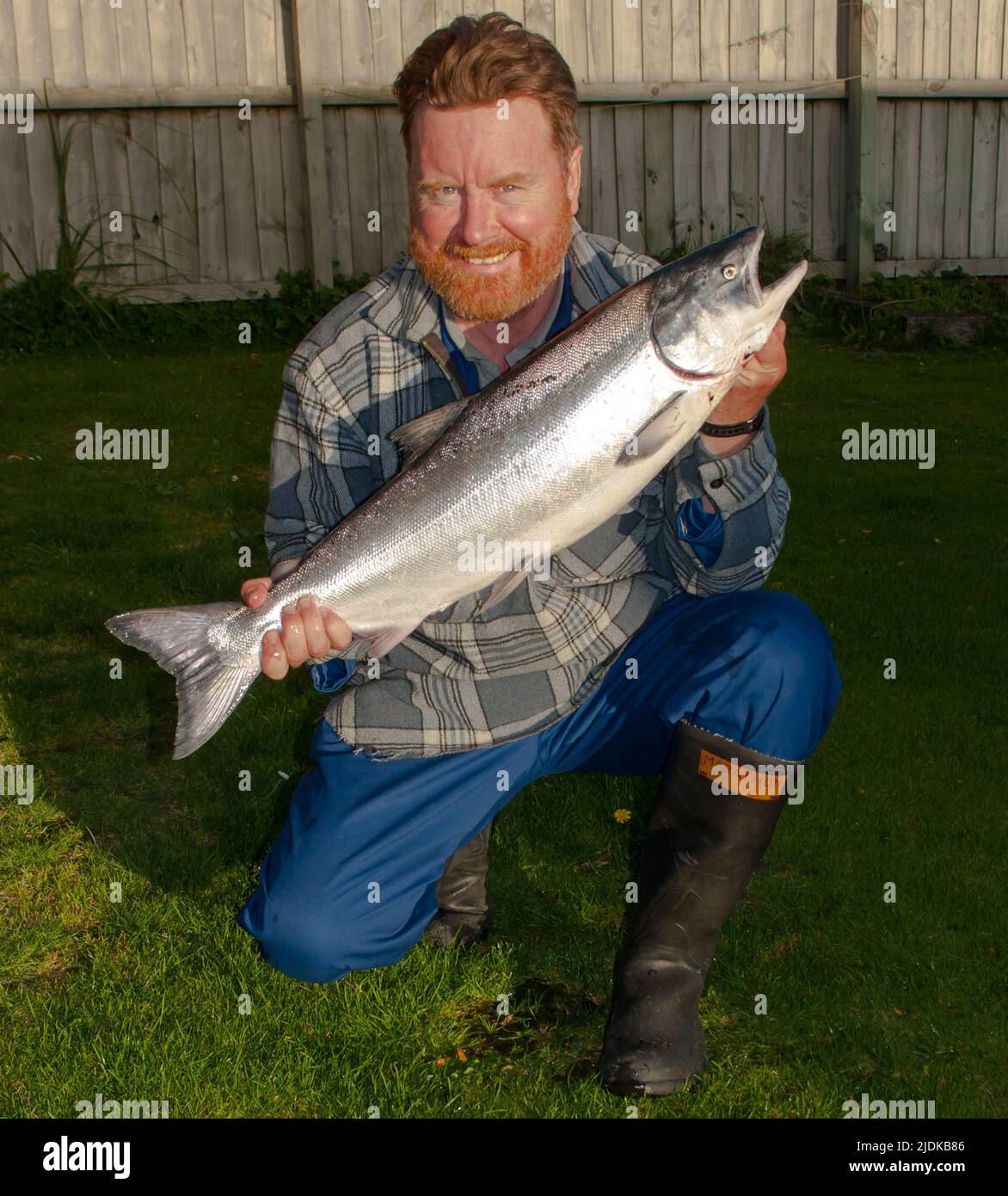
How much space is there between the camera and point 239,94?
11156 millimetres

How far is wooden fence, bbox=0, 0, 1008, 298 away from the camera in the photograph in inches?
441

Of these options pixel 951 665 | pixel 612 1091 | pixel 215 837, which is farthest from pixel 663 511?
pixel 951 665

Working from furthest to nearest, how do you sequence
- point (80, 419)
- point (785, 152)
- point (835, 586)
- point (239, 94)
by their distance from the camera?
point (785, 152)
point (239, 94)
point (80, 419)
point (835, 586)

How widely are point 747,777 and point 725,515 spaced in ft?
2.30

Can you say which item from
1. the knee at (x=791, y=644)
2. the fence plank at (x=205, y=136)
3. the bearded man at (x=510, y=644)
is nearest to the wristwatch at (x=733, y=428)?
the bearded man at (x=510, y=644)

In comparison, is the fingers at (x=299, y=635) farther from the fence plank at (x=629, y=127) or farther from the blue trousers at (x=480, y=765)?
the fence plank at (x=629, y=127)

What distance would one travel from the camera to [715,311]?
115 inches

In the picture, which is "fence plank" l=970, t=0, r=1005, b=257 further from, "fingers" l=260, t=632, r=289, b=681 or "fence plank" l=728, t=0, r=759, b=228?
"fingers" l=260, t=632, r=289, b=681

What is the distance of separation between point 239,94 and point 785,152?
4.89 m

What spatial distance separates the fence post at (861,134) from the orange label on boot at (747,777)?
953cm

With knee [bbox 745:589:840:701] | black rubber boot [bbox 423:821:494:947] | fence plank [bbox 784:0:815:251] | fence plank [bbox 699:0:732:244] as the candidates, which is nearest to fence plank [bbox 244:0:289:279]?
fence plank [bbox 699:0:732:244]

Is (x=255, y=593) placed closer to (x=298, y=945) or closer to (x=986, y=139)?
(x=298, y=945)

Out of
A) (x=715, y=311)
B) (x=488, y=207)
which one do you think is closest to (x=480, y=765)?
(x=715, y=311)

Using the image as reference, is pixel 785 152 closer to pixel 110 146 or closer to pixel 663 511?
pixel 110 146
